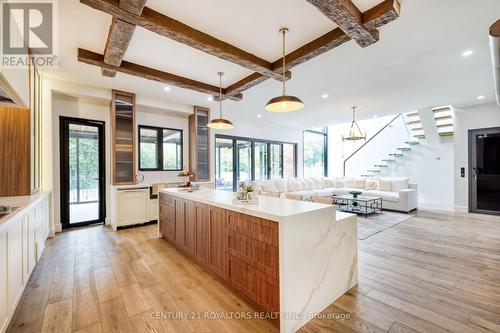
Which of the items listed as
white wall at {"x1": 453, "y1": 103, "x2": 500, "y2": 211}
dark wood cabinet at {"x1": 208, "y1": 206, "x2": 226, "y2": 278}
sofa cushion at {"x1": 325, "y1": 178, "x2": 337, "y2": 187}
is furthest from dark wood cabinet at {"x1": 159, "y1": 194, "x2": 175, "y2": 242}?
white wall at {"x1": 453, "y1": 103, "x2": 500, "y2": 211}

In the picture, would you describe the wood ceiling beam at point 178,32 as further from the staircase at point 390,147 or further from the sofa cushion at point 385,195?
the staircase at point 390,147

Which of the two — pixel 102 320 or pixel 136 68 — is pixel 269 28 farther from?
pixel 102 320

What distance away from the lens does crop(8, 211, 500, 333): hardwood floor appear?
1.82 meters

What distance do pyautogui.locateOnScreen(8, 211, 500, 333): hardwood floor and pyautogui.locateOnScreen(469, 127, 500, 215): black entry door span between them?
3.09m

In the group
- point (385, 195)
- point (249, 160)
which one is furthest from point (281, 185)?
point (385, 195)

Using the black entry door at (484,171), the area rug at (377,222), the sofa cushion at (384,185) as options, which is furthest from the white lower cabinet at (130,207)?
the black entry door at (484,171)

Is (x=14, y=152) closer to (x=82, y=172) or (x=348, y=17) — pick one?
(x=82, y=172)

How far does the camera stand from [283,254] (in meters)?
1.67

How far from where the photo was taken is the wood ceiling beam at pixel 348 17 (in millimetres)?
1980

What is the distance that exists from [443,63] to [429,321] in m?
3.81

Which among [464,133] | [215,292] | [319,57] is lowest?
[215,292]

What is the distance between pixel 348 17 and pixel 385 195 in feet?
18.7

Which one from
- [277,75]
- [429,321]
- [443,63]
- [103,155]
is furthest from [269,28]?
[103,155]

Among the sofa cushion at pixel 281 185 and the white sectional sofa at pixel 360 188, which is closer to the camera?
the white sectional sofa at pixel 360 188
